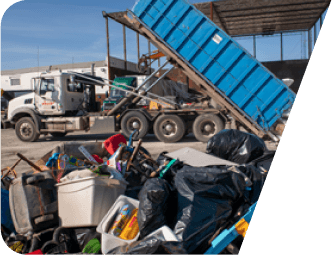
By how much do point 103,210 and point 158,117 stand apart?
215 inches

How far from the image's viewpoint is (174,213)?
7.05 feet

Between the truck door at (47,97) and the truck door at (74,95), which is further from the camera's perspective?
the truck door at (74,95)

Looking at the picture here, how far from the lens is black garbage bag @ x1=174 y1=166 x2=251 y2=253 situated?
6.52 feet

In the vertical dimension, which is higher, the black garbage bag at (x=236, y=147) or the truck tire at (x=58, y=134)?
the black garbage bag at (x=236, y=147)

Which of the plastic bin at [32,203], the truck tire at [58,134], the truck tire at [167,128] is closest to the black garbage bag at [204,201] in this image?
the plastic bin at [32,203]

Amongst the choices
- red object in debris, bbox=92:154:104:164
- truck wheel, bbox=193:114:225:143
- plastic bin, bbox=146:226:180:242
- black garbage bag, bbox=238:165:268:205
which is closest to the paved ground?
truck wheel, bbox=193:114:225:143

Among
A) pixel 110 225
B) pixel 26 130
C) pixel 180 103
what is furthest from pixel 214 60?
pixel 26 130

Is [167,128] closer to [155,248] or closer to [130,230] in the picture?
[130,230]

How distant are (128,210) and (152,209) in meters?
0.26

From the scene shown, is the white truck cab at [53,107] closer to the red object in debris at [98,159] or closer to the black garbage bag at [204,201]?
the red object in debris at [98,159]

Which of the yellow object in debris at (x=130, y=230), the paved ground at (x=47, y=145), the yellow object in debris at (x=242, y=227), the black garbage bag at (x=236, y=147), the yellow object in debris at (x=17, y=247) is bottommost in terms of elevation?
the yellow object in debris at (x=17, y=247)

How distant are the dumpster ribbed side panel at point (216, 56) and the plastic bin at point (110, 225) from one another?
3527 millimetres

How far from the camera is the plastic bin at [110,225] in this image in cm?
204

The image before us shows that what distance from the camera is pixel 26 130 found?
27.0 ft
